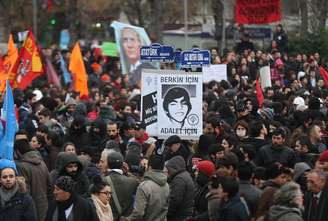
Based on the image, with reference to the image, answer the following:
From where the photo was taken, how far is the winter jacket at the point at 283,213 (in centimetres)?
1035

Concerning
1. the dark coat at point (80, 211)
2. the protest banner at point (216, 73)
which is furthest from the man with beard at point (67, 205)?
the protest banner at point (216, 73)

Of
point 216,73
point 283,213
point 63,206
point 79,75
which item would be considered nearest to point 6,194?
point 63,206

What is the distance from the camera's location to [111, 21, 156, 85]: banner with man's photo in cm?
2911

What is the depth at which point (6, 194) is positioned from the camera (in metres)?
12.2

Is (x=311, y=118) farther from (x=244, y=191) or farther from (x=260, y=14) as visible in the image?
(x=260, y=14)

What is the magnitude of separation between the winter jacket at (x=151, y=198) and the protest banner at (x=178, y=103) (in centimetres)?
355

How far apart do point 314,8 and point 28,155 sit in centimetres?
2016

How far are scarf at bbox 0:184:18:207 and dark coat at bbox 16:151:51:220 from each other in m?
1.88

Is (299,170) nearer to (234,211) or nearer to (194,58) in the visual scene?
(234,211)

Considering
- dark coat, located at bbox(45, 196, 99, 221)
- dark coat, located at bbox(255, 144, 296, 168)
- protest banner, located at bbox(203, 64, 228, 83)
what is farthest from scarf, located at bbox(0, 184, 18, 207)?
protest banner, located at bbox(203, 64, 228, 83)

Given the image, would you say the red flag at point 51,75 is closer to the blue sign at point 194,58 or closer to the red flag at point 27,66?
the red flag at point 27,66

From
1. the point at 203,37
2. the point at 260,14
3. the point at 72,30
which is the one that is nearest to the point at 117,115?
the point at 260,14

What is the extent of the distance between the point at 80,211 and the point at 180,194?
6.11 feet

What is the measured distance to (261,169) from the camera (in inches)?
497
